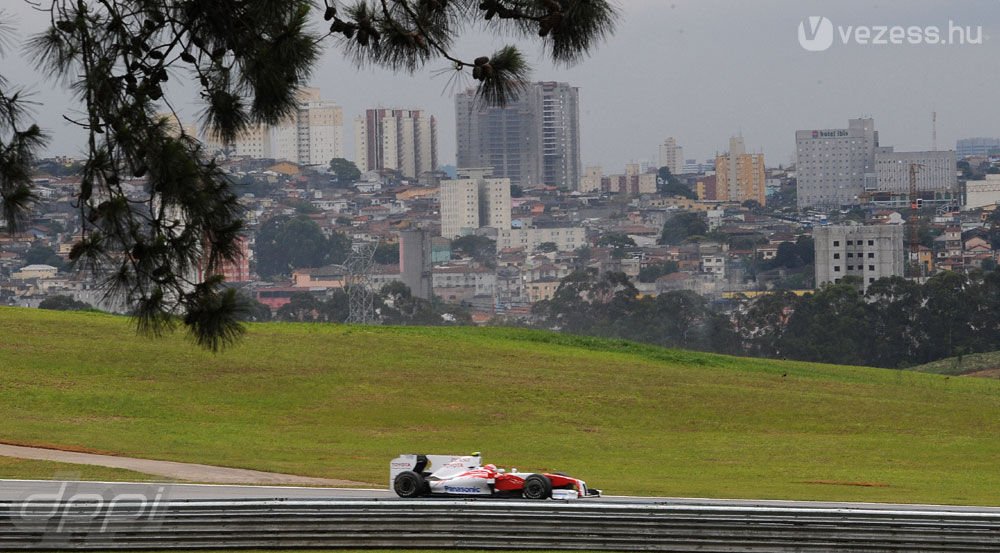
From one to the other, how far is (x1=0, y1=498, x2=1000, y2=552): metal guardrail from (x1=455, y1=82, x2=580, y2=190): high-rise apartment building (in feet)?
535

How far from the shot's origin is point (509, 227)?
15775 centimetres

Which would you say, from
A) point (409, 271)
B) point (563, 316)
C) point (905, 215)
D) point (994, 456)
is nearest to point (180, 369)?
point (994, 456)

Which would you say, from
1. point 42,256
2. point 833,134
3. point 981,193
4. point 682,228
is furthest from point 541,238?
point 42,256

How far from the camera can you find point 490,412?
27.9 m

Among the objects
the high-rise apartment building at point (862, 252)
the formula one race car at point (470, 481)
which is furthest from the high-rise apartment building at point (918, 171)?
the formula one race car at point (470, 481)

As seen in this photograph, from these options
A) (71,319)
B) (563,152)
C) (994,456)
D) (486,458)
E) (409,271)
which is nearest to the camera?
(486,458)

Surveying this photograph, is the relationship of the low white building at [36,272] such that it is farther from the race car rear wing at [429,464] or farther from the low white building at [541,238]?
the race car rear wing at [429,464]

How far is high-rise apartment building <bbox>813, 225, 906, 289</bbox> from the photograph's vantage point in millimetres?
95750

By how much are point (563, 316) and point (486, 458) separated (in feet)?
247

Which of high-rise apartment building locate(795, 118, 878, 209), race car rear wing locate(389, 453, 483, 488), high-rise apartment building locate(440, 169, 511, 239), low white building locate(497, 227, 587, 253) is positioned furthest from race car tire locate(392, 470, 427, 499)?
high-rise apartment building locate(795, 118, 878, 209)

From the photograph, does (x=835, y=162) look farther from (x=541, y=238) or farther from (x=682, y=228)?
(x=541, y=238)

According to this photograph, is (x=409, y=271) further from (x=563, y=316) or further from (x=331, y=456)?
(x=331, y=456)

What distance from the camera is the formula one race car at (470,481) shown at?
15234 millimetres

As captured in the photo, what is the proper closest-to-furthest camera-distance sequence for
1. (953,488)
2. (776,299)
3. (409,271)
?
(953,488) < (776,299) < (409,271)
